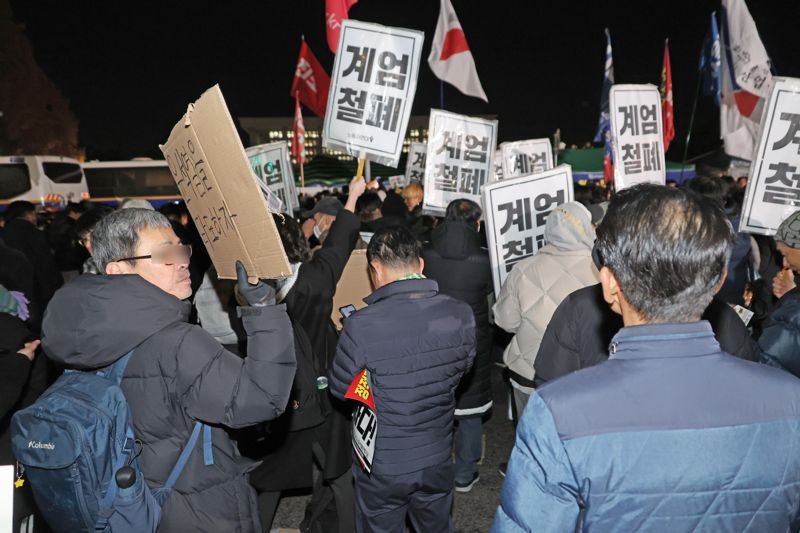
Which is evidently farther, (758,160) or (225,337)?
(758,160)

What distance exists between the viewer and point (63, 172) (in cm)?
2467

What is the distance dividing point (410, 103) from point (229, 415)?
12.5ft

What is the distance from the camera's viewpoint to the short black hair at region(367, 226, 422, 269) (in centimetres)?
288

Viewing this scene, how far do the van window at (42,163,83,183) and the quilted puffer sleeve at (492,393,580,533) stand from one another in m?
27.9

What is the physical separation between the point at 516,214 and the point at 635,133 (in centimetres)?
298

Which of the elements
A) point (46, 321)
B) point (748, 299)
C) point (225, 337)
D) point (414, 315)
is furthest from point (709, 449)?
point (748, 299)

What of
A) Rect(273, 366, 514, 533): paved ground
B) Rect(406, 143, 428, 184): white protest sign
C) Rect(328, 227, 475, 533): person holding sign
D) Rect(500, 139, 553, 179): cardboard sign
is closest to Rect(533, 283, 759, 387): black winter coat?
Rect(328, 227, 475, 533): person holding sign

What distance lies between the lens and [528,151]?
889 cm

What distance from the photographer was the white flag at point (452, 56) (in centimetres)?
788

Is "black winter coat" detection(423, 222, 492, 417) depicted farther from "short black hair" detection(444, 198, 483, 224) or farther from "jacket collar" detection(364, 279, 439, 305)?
"jacket collar" detection(364, 279, 439, 305)

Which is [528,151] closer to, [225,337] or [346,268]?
[346,268]

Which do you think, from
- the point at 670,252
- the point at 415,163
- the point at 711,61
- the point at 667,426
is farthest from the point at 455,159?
the point at 711,61

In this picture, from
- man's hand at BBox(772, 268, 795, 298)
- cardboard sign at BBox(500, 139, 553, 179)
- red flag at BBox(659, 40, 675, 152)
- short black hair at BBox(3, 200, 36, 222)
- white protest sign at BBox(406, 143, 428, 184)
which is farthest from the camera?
red flag at BBox(659, 40, 675, 152)

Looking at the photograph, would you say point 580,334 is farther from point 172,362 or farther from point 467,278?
point 172,362
